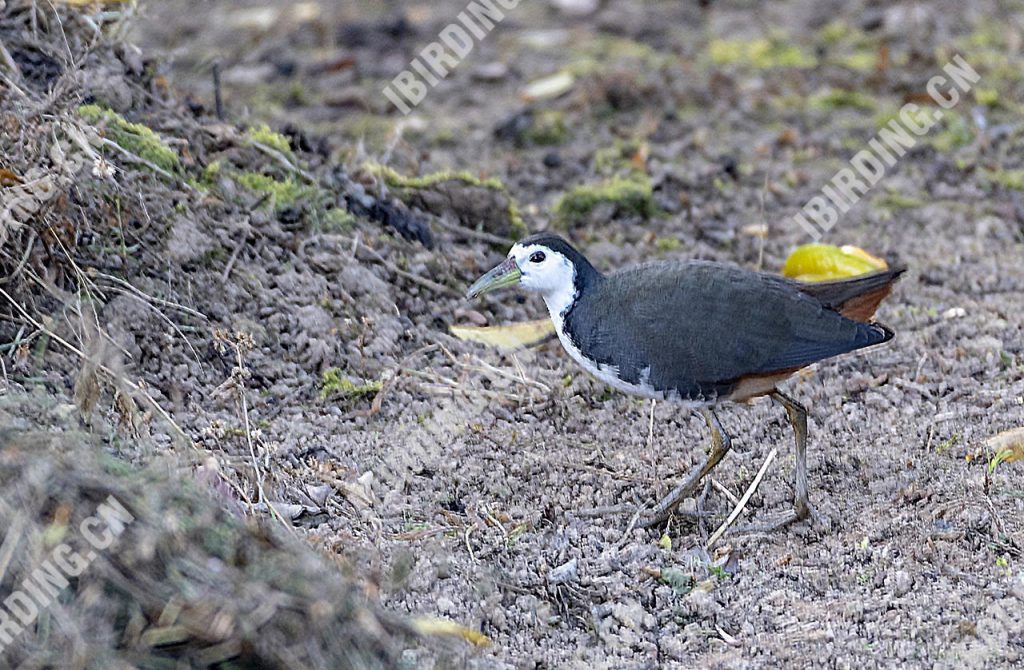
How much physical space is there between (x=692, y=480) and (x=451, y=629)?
3.63 feet

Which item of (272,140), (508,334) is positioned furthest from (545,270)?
(272,140)

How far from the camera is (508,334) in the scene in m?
5.20

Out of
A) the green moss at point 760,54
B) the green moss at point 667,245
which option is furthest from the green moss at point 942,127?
the green moss at point 667,245

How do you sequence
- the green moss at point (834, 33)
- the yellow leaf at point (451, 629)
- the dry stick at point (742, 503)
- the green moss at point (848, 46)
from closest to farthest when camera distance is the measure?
1. the yellow leaf at point (451, 629)
2. the dry stick at point (742, 503)
3. the green moss at point (848, 46)
4. the green moss at point (834, 33)

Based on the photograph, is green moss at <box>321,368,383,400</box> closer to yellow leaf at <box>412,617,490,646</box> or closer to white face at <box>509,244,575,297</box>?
white face at <box>509,244,575,297</box>

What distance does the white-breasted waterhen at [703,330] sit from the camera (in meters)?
4.12

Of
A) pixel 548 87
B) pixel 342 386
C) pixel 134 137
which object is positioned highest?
pixel 134 137

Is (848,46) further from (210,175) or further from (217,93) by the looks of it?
(210,175)

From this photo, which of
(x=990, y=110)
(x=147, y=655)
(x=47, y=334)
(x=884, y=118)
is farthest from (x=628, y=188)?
(x=147, y=655)

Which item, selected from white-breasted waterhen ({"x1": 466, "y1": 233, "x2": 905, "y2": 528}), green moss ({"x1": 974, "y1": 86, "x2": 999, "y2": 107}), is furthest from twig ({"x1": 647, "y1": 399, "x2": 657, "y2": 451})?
green moss ({"x1": 974, "y1": 86, "x2": 999, "y2": 107})

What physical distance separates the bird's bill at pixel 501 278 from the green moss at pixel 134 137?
1394 mm

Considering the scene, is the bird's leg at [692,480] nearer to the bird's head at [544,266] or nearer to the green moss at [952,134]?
the bird's head at [544,266]

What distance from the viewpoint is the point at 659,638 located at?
3.56m

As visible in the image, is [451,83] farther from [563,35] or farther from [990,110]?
[990,110]
